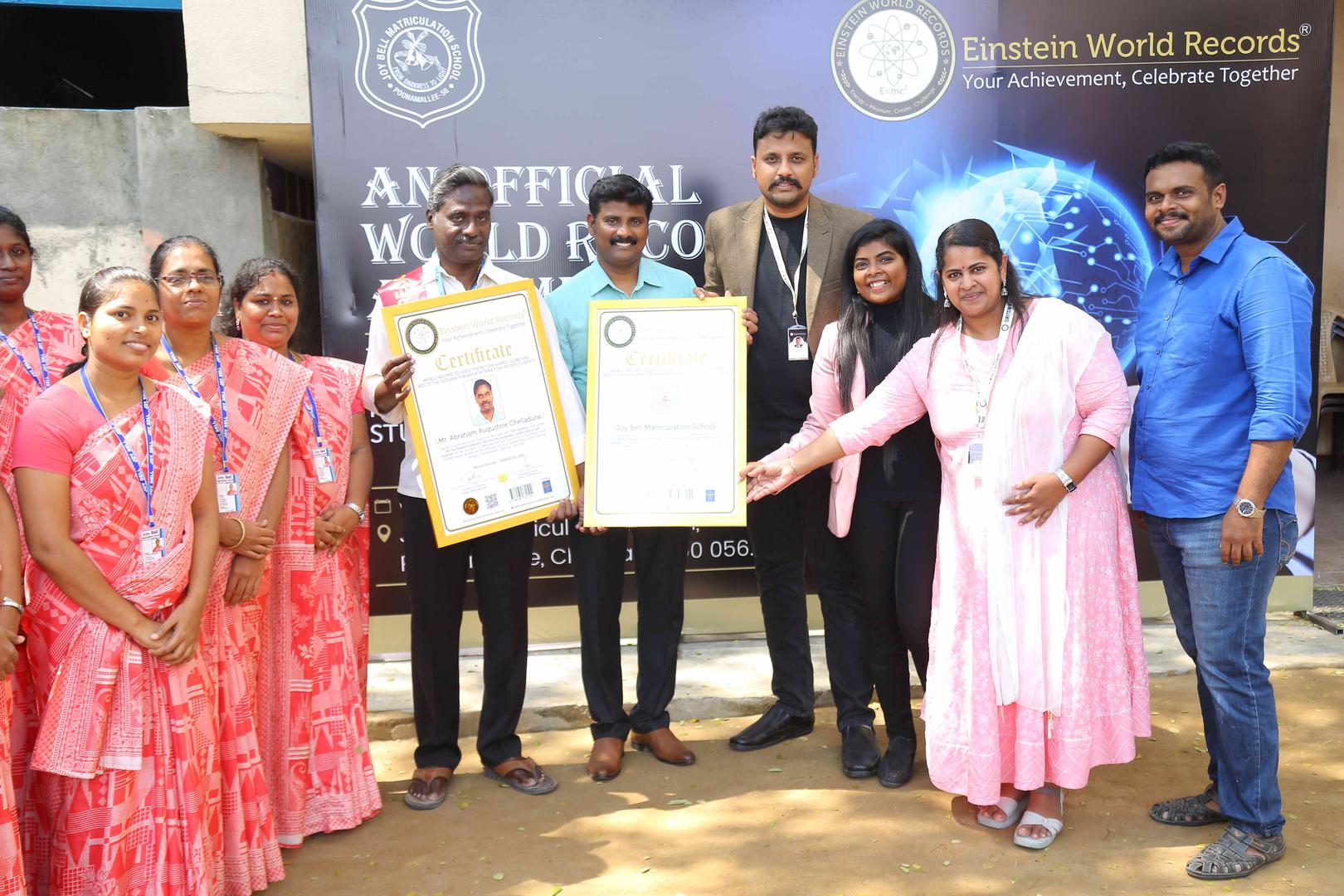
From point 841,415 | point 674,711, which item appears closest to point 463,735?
point 674,711

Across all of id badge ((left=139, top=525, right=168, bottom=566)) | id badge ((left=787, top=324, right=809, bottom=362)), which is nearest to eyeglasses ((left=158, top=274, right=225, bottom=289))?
id badge ((left=139, top=525, right=168, bottom=566))

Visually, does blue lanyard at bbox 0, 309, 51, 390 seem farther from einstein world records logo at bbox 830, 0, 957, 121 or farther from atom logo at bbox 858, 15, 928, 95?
atom logo at bbox 858, 15, 928, 95

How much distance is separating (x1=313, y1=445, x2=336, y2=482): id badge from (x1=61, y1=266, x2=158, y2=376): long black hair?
845mm

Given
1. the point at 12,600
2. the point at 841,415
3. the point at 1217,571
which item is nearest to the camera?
the point at 12,600

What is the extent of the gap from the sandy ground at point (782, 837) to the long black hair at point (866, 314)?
1482 millimetres

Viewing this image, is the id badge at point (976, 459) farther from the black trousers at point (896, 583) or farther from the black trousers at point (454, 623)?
the black trousers at point (454, 623)

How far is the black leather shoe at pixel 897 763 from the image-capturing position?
3945 millimetres

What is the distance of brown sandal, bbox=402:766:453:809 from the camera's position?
3.89 metres

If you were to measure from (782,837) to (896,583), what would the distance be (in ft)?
3.19

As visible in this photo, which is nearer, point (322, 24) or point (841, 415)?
point (841, 415)

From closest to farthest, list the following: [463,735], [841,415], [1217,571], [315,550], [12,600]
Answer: [12,600]
[1217,571]
[315,550]
[841,415]
[463,735]

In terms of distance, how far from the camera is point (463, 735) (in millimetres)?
4789

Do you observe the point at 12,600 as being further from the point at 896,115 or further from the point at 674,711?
the point at 896,115

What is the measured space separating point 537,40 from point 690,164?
0.94 meters
